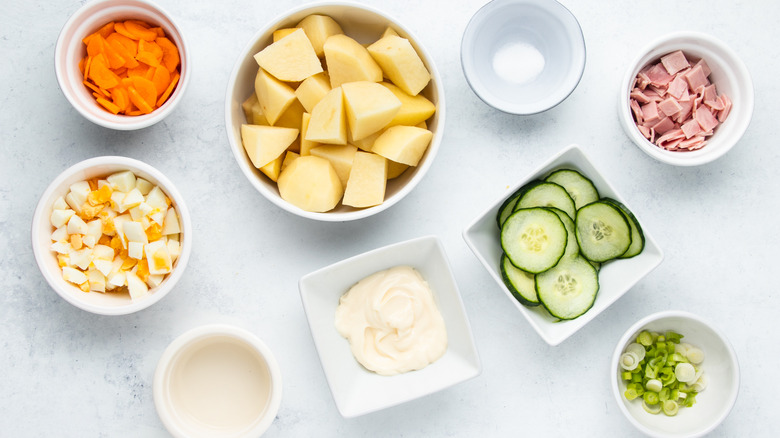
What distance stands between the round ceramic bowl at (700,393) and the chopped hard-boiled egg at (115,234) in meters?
1.29

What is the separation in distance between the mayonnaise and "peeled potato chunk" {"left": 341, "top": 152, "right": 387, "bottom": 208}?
0.26 m

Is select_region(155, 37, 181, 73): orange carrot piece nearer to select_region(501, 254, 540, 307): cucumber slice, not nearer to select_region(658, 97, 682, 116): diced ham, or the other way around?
select_region(501, 254, 540, 307): cucumber slice

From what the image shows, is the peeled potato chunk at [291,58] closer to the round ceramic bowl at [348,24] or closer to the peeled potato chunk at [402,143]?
the round ceramic bowl at [348,24]

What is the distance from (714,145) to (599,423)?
0.90m

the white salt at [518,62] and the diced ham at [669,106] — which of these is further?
the white salt at [518,62]

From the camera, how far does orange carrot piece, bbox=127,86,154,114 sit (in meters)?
1.76

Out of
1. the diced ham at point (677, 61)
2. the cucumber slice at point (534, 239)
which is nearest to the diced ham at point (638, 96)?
the diced ham at point (677, 61)

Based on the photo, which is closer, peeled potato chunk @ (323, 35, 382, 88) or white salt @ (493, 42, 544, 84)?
peeled potato chunk @ (323, 35, 382, 88)

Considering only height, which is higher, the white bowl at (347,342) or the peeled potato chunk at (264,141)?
the peeled potato chunk at (264,141)

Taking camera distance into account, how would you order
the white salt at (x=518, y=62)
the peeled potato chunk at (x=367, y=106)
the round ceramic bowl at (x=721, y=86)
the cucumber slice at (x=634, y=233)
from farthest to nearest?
the white salt at (x=518, y=62)
the round ceramic bowl at (x=721, y=86)
the cucumber slice at (x=634, y=233)
the peeled potato chunk at (x=367, y=106)

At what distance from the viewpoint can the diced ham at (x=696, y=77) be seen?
73.9 inches

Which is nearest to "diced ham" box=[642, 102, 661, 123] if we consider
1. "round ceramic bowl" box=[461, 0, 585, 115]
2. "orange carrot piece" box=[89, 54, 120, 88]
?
"round ceramic bowl" box=[461, 0, 585, 115]

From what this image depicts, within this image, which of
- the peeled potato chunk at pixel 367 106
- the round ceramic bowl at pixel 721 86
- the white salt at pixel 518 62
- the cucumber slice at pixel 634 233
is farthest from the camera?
the white salt at pixel 518 62

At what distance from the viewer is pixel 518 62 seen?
6.46 feet
